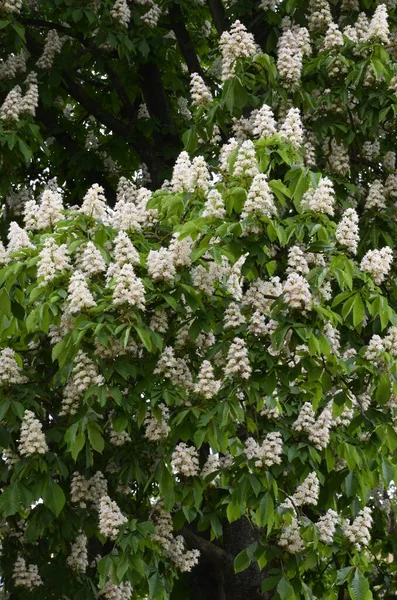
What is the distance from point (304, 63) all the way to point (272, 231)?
2402 mm

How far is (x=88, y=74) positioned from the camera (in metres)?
10.7

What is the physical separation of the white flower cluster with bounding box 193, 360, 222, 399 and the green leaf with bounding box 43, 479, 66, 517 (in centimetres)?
95

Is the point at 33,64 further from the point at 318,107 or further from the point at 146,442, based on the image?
the point at 146,442

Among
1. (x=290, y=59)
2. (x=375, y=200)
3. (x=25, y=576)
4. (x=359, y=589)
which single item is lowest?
(x=359, y=589)

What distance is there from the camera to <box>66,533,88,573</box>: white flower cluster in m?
7.77

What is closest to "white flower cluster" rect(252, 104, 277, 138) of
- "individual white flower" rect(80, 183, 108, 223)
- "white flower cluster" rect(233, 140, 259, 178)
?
"white flower cluster" rect(233, 140, 259, 178)

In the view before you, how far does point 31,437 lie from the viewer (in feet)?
21.6

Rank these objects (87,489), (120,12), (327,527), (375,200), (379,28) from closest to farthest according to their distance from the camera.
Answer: (327,527), (87,489), (379,28), (375,200), (120,12)

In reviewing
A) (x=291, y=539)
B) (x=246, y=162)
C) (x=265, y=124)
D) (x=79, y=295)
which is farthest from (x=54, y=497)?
(x=265, y=124)

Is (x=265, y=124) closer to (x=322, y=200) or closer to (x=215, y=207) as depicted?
(x=322, y=200)

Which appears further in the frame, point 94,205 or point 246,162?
point 94,205

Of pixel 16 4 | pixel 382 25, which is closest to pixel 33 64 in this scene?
pixel 16 4

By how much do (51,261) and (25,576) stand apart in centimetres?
253

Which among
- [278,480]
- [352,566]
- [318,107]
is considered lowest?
[352,566]
